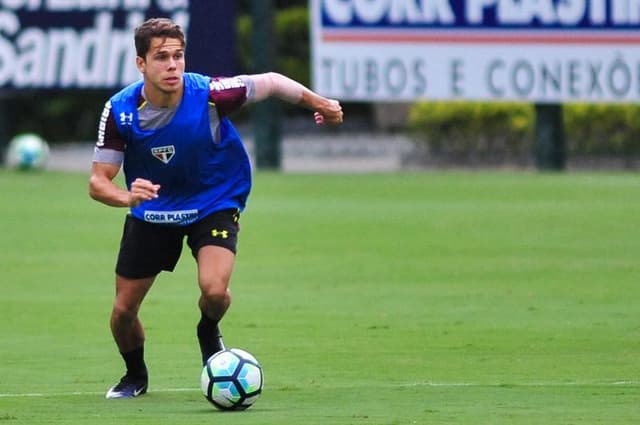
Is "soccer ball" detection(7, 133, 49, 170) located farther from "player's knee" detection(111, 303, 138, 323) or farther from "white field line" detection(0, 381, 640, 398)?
→ "player's knee" detection(111, 303, 138, 323)

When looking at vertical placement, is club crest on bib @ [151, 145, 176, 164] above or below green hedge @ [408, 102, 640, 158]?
above

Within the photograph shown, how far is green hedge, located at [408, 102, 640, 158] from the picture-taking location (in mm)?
30094

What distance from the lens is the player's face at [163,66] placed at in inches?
368

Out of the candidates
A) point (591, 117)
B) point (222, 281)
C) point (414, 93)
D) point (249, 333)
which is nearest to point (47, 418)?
point (222, 281)

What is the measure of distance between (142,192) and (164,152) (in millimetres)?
770

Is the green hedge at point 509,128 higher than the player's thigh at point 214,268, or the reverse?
the player's thigh at point 214,268

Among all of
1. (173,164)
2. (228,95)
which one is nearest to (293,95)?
(228,95)

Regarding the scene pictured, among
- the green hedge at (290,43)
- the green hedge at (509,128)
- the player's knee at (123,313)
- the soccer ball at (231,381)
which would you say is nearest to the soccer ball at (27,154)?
the green hedge at (509,128)

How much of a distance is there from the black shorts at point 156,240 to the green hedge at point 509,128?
2099cm

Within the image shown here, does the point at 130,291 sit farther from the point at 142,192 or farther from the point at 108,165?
the point at 142,192

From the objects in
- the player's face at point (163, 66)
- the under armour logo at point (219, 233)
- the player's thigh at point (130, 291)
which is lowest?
the player's thigh at point (130, 291)

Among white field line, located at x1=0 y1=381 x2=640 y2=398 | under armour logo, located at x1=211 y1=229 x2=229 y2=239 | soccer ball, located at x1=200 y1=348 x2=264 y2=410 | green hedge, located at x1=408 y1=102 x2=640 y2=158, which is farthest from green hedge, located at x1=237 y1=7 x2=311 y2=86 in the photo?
soccer ball, located at x1=200 y1=348 x2=264 y2=410

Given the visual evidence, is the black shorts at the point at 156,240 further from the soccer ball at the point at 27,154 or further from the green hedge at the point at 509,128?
the green hedge at the point at 509,128

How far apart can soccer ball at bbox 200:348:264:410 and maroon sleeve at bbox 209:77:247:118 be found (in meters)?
1.41
